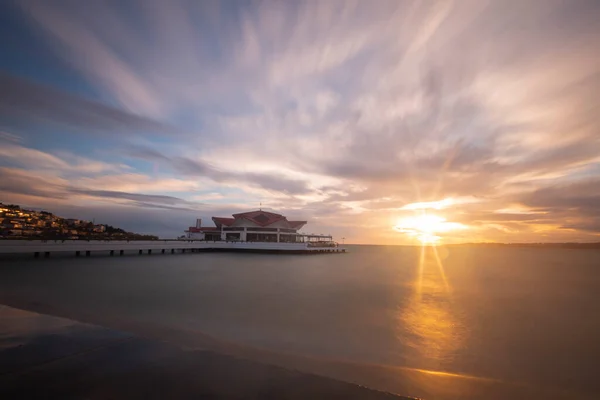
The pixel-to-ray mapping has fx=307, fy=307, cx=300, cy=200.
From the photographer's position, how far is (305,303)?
16.6 meters

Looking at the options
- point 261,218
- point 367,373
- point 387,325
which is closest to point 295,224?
point 261,218

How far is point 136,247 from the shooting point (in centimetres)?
5184

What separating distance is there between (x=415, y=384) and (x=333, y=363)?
203 cm

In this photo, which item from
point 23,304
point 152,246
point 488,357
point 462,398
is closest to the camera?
point 462,398

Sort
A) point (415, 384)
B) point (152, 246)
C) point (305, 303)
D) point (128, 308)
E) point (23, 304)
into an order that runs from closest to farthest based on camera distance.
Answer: point (415, 384) < point (23, 304) < point (128, 308) < point (305, 303) < point (152, 246)

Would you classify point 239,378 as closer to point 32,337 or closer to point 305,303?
point 32,337

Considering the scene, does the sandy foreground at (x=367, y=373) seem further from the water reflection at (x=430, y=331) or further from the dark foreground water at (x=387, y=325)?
the water reflection at (x=430, y=331)

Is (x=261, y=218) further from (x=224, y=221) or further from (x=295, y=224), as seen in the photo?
(x=224, y=221)

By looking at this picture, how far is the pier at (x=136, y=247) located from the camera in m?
36.0

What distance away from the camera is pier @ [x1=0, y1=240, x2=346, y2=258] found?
35956 millimetres

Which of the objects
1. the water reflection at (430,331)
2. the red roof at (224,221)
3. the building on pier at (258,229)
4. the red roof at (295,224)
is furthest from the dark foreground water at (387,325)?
the red roof at (224,221)

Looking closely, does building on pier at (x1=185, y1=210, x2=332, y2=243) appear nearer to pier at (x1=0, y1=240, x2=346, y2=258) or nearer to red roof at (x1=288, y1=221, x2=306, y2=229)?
red roof at (x1=288, y1=221, x2=306, y2=229)

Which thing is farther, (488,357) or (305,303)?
(305,303)

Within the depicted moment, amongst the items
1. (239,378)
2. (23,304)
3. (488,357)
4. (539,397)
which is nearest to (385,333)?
(488,357)
